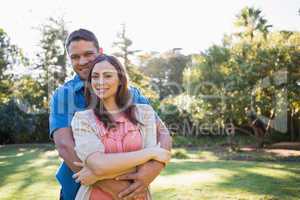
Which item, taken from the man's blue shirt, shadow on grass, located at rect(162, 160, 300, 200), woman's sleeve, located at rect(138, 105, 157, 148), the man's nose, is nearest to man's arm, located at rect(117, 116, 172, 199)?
woman's sleeve, located at rect(138, 105, 157, 148)

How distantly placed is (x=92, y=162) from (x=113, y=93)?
382mm

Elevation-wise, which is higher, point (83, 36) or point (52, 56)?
point (52, 56)

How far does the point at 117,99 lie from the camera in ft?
7.13

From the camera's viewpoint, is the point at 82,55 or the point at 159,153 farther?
the point at 82,55

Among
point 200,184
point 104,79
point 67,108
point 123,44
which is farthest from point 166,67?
point 104,79

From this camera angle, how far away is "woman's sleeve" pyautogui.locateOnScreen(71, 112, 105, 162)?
1982 millimetres

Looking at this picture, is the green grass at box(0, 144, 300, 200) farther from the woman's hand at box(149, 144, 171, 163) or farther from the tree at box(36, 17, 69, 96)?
the tree at box(36, 17, 69, 96)

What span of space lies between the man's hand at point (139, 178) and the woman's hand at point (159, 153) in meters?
0.04

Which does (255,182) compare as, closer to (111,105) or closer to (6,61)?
(111,105)

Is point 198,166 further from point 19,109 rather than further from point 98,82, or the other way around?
point 19,109

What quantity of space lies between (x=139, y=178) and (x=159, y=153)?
0.55ft

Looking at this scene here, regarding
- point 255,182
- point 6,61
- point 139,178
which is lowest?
point 255,182

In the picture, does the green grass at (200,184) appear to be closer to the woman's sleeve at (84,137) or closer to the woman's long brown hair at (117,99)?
the woman's long brown hair at (117,99)

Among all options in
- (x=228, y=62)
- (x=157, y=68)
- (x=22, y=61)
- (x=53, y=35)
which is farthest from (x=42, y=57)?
(x=228, y=62)
